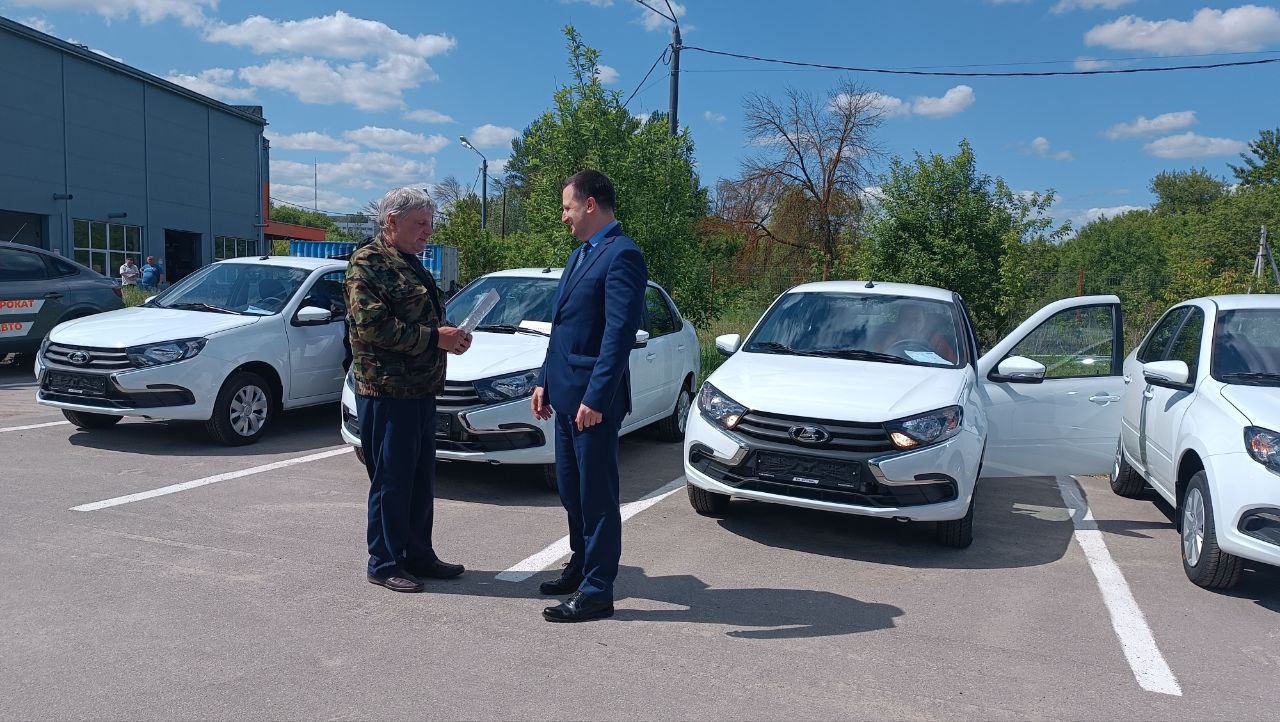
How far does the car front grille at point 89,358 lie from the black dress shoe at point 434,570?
13.0 ft

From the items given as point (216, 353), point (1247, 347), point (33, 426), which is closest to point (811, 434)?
point (1247, 347)

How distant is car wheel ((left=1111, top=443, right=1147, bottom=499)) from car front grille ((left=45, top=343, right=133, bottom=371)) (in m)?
7.71

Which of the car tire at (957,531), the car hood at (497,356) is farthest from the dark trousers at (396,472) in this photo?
the car tire at (957,531)

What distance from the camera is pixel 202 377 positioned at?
287 inches

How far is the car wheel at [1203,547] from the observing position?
4.74 m

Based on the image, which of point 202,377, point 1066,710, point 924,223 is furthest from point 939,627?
point 924,223

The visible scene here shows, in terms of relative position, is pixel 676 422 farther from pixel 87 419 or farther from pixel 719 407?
pixel 87 419

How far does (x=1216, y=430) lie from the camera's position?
4844 millimetres

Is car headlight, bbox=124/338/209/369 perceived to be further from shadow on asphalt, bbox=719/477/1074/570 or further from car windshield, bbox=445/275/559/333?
shadow on asphalt, bbox=719/477/1074/570

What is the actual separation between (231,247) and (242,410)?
33.4 metres

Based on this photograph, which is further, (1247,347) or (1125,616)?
(1247,347)

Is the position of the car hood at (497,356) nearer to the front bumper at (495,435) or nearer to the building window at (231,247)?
the front bumper at (495,435)

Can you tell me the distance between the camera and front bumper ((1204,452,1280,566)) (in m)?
4.37

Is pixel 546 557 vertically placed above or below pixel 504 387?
below
